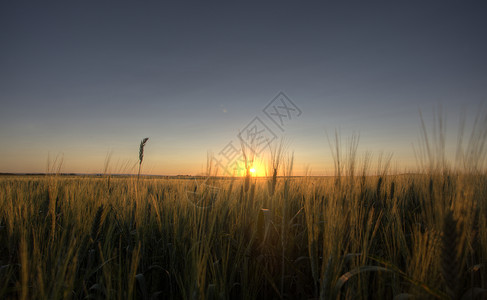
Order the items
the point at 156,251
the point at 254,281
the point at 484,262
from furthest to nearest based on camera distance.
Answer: the point at 156,251 < the point at 254,281 < the point at 484,262

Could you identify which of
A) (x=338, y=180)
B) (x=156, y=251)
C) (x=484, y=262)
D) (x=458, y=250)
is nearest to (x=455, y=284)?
(x=458, y=250)

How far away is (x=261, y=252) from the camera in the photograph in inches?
69.0

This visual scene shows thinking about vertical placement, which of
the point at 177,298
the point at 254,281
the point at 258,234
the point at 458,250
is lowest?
the point at 177,298

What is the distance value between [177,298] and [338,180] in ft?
4.42

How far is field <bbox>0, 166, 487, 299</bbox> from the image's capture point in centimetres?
94

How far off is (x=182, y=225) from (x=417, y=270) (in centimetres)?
155

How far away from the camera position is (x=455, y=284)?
74 cm

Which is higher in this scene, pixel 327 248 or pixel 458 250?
pixel 458 250

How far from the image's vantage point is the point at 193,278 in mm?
1026

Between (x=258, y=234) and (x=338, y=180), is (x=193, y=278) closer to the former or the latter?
(x=258, y=234)

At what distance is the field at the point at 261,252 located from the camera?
0.94m

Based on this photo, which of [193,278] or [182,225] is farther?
[182,225]

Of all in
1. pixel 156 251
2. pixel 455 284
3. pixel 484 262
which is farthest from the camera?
pixel 156 251

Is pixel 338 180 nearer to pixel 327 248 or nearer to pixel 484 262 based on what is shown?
pixel 327 248
